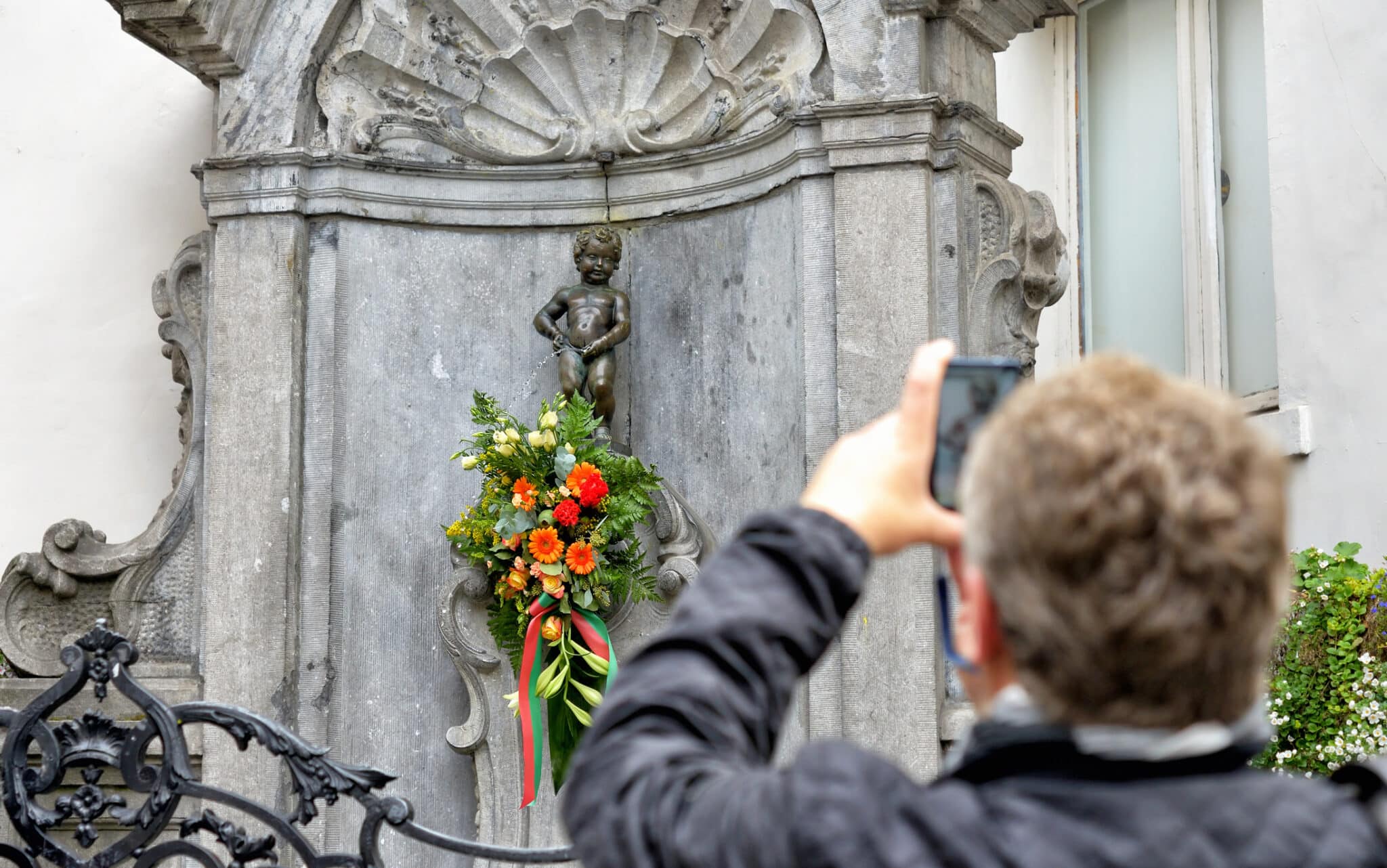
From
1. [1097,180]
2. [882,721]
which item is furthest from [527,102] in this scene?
[1097,180]

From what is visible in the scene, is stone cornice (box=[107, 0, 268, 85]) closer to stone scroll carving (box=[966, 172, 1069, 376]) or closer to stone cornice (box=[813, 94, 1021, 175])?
stone cornice (box=[813, 94, 1021, 175])

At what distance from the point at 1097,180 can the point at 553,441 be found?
3742mm

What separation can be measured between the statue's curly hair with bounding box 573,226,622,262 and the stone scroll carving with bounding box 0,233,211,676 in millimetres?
1361

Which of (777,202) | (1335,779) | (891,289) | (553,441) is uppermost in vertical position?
(777,202)

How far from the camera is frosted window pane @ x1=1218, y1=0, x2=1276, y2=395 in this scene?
663 centimetres

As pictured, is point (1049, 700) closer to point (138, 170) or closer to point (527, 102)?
point (527, 102)

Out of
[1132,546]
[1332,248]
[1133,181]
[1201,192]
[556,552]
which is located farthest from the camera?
[1133,181]

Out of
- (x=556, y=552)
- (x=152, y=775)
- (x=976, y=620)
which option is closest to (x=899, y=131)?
(x=556, y=552)

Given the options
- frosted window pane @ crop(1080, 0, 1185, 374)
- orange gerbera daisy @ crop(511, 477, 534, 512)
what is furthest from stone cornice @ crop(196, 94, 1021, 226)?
frosted window pane @ crop(1080, 0, 1185, 374)

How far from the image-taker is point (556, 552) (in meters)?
4.70

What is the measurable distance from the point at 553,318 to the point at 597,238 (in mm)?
316

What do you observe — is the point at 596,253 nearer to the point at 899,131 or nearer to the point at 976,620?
the point at 899,131

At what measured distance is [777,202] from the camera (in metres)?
5.27

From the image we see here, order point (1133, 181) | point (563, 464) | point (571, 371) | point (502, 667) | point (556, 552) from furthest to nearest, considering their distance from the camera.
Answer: point (1133, 181), point (571, 371), point (502, 667), point (563, 464), point (556, 552)
